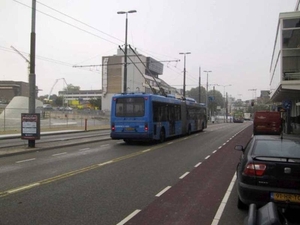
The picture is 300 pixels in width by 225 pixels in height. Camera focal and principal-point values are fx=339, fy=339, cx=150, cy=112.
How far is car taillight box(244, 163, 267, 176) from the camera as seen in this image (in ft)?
18.6

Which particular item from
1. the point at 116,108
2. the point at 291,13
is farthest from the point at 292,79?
the point at 116,108

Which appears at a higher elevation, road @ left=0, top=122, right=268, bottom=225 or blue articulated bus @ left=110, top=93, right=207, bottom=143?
blue articulated bus @ left=110, top=93, right=207, bottom=143

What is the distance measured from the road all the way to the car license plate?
27.0 inches

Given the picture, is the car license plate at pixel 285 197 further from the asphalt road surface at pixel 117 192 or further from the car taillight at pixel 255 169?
the asphalt road surface at pixel 117 192

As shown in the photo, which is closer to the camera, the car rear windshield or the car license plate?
the car license plate

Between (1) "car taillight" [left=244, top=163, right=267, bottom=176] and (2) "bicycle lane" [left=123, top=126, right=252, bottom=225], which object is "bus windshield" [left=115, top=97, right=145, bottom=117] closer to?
(2) "bicycle lane" [left=123, top=126, right=252, bottom=225]

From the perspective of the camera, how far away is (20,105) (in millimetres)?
54188

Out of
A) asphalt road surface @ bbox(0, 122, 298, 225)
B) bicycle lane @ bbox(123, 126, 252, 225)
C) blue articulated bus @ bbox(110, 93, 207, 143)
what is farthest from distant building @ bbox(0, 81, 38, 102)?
bicycle lane @ bbox(123, 126, 252, 225)

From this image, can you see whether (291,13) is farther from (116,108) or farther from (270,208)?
(270,208)

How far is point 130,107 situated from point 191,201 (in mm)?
12244

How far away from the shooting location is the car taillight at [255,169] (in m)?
5.66

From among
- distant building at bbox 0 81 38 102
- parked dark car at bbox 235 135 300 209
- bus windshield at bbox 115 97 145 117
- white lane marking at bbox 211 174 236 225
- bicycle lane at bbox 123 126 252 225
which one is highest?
distant building at bbox 0 81 38 102

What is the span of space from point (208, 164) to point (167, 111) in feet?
31.9

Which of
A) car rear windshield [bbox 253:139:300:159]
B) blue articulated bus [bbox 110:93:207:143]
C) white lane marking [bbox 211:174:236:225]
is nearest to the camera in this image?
white lane marking [bbox 211:174:236:225]
